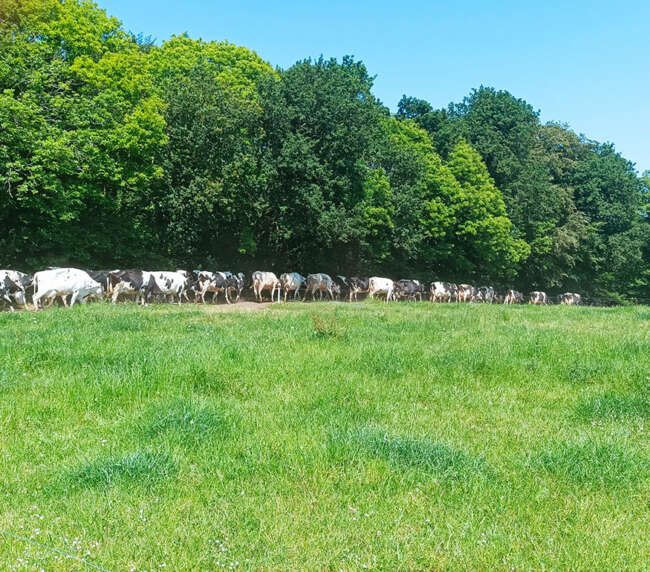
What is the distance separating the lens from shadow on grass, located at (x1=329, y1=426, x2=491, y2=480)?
15.5 ft

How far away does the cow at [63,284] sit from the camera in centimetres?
2144

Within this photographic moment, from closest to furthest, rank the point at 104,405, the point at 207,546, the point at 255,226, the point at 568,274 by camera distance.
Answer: the point at 207,546
the point at 104,405
the point at 255,226
the point at 568,274

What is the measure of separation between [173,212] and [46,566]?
2968 cm

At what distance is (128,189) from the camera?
31016 mm

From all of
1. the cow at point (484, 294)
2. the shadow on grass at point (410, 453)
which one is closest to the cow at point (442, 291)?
the cow at point (484, 294)

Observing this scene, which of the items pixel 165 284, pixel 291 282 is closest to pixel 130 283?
pixel 165 284

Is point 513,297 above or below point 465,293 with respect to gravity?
below

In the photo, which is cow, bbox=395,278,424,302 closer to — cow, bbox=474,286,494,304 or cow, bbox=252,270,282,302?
cow, bbox=474,286,494,304

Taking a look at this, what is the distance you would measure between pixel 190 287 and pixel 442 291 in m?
22.5

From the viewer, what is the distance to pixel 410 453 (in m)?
4.97

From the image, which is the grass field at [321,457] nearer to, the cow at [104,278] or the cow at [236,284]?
the cow at [104,278]

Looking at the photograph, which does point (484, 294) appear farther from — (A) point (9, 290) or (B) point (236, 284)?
(A) point (9, 290)

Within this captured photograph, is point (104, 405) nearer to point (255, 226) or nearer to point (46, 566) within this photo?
point (46, 566)

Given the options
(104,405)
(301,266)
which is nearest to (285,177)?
(301,266)
